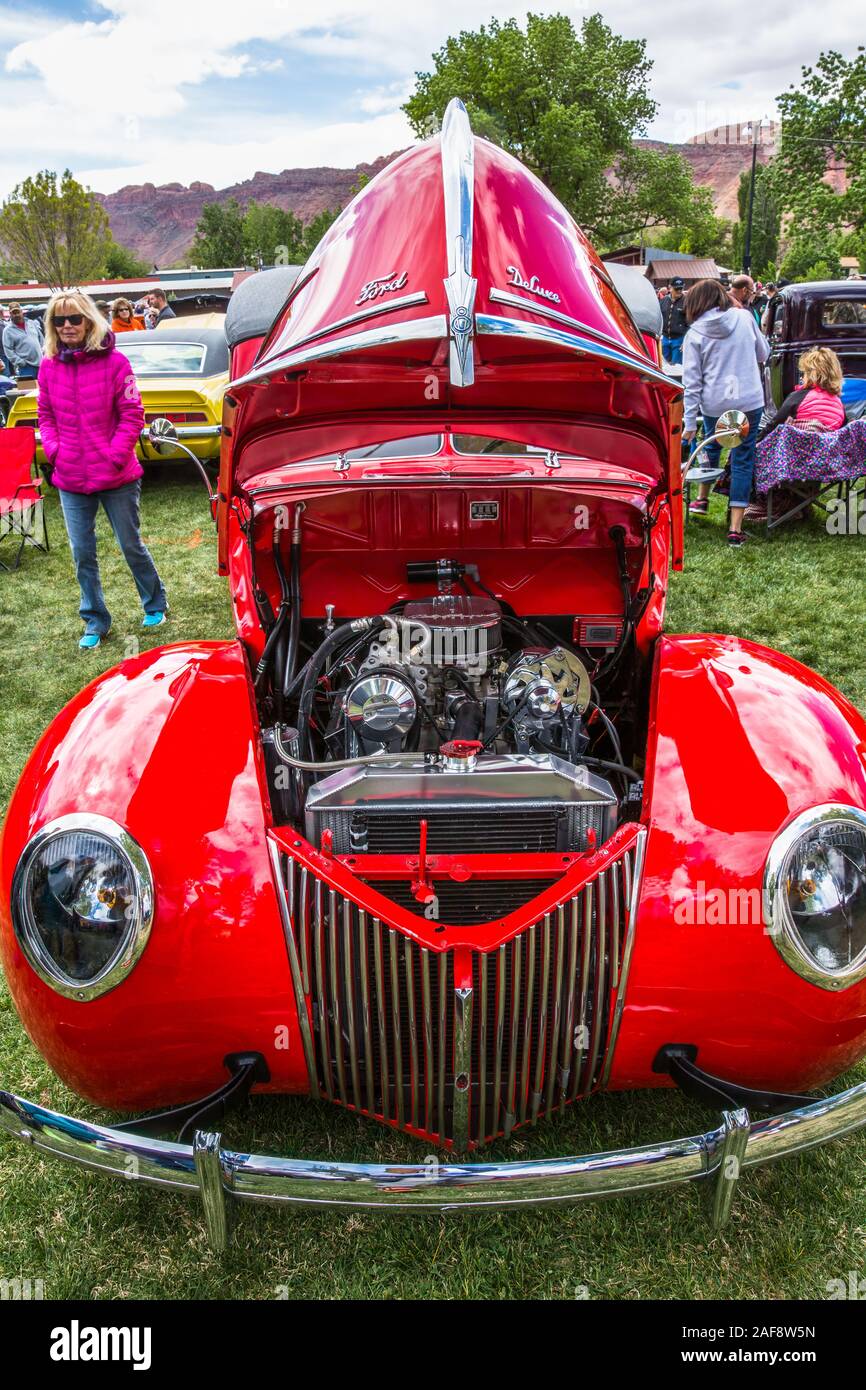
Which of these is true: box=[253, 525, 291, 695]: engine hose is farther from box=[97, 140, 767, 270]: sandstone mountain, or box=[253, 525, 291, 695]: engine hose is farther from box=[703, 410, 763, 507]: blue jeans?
box=[97, 140, 767, 270]: sandstone mountain

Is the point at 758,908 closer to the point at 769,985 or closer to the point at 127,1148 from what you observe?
the point at 769,985

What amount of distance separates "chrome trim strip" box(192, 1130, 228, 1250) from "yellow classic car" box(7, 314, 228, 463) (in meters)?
6.85

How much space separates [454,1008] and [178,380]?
314 inches

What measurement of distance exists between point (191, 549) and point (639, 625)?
5.19 m

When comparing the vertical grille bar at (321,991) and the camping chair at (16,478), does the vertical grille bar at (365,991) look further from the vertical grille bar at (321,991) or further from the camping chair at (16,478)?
the camping chair at (16,478)

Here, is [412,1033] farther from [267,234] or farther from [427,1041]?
[267,234]

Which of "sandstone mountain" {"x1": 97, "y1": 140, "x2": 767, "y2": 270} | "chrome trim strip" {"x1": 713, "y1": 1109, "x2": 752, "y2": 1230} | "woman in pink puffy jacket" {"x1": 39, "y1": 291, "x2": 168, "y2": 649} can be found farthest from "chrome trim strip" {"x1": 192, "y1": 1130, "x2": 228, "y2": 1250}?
"sandstone mountain" {"x1": 97, "y1": 140, "x2": 767, "y2": 270}

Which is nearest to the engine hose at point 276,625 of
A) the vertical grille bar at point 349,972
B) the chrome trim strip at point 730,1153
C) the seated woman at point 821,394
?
the vertical grille bar at point 349,972

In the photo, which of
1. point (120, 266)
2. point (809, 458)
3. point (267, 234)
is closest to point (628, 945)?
point (809, 458)

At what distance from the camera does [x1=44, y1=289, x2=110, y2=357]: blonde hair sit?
470 cm

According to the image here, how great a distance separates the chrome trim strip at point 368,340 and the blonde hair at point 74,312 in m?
3.15

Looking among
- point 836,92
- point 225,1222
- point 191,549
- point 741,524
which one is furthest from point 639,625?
point 836,92

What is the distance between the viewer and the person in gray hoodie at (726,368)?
6.72 meters

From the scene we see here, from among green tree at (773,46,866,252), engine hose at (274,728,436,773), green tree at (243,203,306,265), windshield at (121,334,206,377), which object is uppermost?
green tree at (243,203,306,265)
